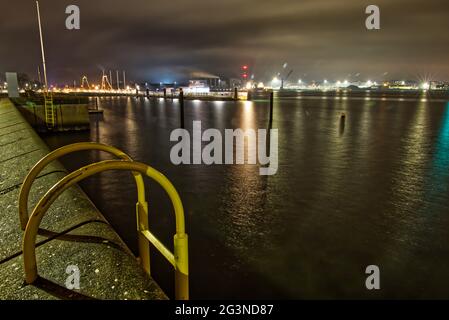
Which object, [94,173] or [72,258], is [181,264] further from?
[72,258]

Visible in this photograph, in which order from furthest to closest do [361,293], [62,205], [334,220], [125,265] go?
1. [334,220]
2. [361,293]
3. [62,205]
4. [125,265]

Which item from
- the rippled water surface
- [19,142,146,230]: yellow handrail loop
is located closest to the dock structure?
[19,142,146,230]: yellow handrail loop

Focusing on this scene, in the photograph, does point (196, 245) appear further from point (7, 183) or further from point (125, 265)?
point (7, 183)

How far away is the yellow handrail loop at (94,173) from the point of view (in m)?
2.91

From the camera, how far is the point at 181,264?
10.9 ft

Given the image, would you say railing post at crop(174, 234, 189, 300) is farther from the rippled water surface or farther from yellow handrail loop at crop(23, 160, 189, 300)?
the rippled water surface

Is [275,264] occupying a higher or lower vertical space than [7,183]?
lower

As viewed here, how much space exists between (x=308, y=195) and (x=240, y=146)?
944 cm

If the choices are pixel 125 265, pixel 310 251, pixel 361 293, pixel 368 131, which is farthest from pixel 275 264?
pixel 368 131

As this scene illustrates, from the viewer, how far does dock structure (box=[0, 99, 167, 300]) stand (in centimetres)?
327

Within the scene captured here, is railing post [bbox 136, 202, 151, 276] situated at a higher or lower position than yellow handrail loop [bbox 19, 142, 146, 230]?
lower

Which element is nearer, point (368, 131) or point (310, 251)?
point (310, 251)

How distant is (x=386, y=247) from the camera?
712cm

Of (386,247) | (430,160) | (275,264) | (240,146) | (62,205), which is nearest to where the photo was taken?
(62,205)
